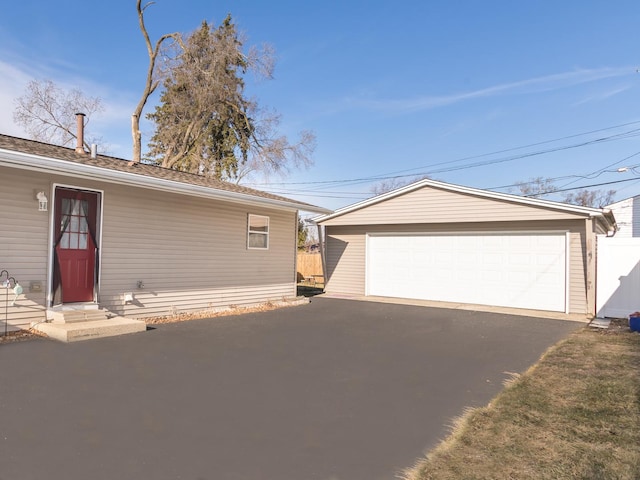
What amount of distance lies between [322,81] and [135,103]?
1020cm

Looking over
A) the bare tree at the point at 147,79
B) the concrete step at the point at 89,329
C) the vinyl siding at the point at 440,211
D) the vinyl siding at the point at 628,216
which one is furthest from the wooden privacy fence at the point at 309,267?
the vinyl siding at the point at 628,216

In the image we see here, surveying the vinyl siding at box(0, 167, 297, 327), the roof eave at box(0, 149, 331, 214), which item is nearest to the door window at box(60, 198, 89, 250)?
the vinyl siding at box(0, 167, 297, 327)

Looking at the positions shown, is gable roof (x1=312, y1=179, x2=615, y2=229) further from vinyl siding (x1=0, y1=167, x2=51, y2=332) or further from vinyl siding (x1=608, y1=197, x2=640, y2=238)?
vinyl siding (x1=608, y1=197, x2=640, y2=238)

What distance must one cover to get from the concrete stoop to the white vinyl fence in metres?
10.1

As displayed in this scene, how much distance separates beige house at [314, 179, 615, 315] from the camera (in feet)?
35.1

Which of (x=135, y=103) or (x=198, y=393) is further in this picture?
(x=135, y=103)

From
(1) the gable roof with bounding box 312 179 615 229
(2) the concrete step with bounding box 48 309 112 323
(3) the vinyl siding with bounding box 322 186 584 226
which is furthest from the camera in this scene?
(3) the vinyl siding with bounding box 322 186 584 226

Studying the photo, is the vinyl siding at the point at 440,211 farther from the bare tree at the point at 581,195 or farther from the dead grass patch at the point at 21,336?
the bare tree at the point at 581,195

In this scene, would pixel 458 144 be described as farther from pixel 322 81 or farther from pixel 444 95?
pixel 322 81

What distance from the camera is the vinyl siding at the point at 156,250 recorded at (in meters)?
6.74

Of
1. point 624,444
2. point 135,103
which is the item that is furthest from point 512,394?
point 135,103

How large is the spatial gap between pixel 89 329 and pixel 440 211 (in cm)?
976

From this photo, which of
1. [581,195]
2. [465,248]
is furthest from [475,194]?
[581,195]

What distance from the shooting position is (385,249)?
1396 centimetres
